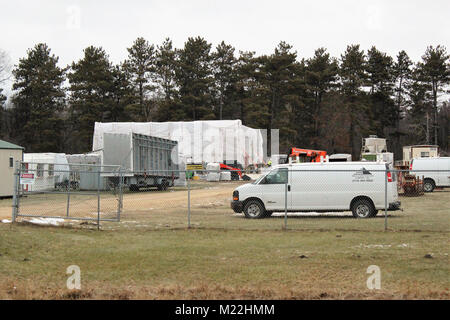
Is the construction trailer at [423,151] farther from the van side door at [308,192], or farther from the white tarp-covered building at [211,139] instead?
the van side door at [308,192]

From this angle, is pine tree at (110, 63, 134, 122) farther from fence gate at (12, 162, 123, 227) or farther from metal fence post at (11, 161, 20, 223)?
metal fence post at (11, 161, 20, 223)

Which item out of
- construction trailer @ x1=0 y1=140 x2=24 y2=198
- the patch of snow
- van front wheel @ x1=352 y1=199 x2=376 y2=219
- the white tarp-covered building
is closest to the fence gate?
the patch of snow

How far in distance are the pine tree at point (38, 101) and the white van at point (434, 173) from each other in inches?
2005

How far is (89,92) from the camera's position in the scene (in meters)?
69.9

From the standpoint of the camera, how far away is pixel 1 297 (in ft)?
21.6

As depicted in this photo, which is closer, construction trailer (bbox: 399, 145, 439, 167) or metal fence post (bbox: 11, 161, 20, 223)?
metal fence post (bbox: 11, 161, 20, 223)

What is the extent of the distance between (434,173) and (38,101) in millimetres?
55286

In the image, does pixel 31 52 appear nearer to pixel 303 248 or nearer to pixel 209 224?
pixel 209 224

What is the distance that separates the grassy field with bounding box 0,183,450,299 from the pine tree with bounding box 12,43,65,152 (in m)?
56.0

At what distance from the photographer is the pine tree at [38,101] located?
67.2 meters

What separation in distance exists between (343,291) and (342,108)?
223ft

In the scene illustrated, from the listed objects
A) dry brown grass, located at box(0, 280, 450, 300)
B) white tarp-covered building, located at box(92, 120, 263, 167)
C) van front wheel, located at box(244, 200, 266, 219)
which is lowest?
dry brown grass, located at box(0, 280, 450, 300)

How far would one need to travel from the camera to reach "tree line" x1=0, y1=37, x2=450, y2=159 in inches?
2709

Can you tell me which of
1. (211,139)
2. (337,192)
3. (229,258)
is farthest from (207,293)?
(211,139)
